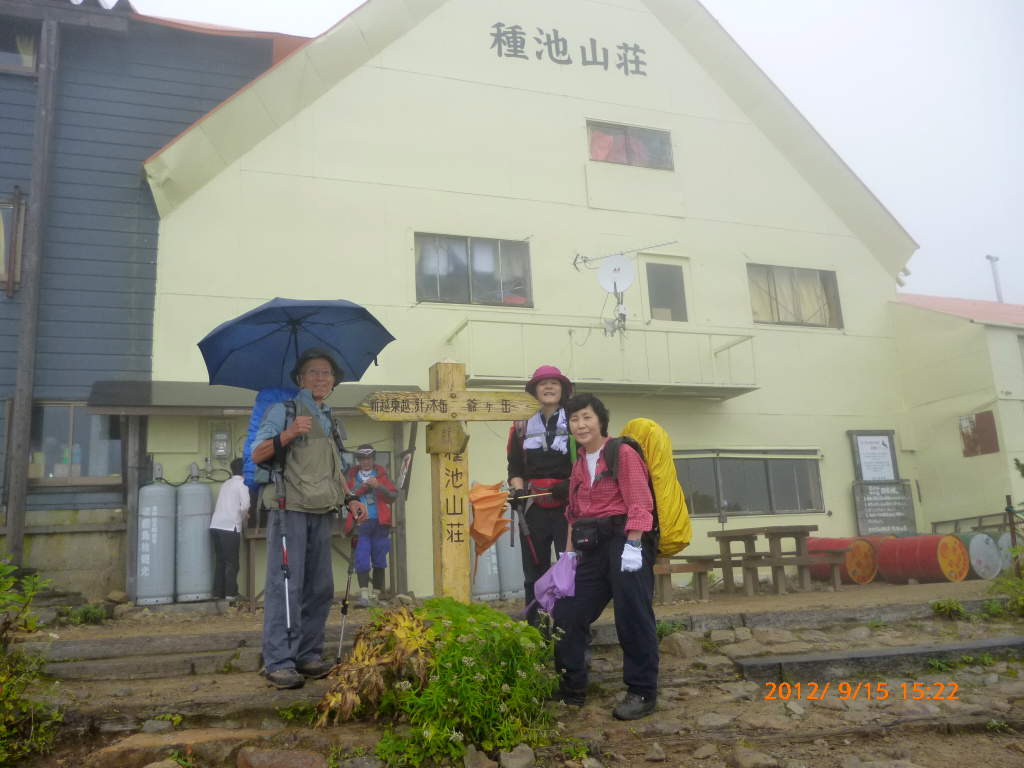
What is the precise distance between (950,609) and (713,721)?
3.41 metres

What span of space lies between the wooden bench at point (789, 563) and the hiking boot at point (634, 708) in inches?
211

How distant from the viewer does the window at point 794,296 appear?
43.3 ft

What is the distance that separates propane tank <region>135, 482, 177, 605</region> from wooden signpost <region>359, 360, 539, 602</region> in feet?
17.8

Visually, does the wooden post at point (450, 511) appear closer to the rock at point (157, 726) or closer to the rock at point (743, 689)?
the rock at point (157, 726)

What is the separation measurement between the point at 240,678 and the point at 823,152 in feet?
42.2

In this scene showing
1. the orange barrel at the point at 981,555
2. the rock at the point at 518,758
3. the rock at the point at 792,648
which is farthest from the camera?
the orange barrel at the point at 981,555

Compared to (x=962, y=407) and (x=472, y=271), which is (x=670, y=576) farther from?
(x=962, y=407)

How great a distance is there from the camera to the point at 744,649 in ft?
18.9

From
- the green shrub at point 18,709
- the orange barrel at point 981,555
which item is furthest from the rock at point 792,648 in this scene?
the orange barrel at point 981,555

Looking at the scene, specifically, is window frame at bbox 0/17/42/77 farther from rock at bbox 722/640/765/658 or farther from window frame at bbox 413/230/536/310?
rock at bbox 722/640/765/658

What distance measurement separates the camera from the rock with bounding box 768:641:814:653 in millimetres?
5766

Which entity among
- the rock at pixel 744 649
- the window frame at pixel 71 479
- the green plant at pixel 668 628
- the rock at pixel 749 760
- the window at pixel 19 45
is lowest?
the rock at pixel 749 760
